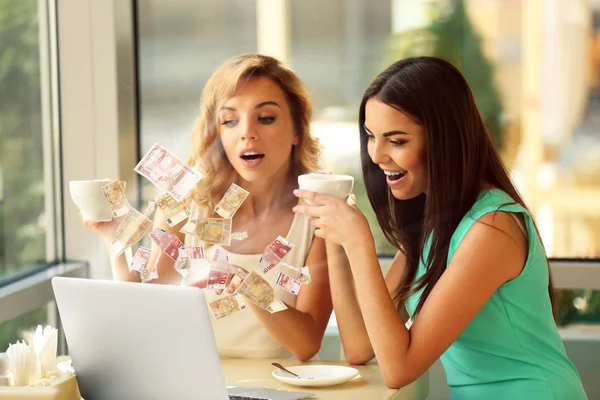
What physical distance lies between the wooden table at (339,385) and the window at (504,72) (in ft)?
2.59

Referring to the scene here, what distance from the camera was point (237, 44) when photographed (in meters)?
2.77

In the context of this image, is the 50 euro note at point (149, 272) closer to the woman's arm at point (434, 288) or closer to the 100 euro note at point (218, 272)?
the 100 euro note at point (218, 272)

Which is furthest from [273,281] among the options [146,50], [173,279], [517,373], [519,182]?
[146,50]

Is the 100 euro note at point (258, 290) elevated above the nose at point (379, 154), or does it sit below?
below

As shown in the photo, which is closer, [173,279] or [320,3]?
[173,279]

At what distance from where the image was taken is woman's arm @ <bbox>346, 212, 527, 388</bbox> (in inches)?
66.2

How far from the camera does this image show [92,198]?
1.77 m

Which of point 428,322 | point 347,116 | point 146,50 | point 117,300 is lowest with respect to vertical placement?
point 428,322

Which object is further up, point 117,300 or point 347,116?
point 347,116

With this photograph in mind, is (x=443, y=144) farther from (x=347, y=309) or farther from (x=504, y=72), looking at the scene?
(x=504, y=72)

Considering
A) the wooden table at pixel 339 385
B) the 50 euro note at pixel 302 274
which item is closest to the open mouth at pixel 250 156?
the 50 euro note at pixel 302 274

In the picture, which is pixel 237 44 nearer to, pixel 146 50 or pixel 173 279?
pixel 146 50

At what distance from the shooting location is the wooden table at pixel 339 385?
5.43 feet

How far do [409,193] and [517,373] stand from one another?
0.44m
